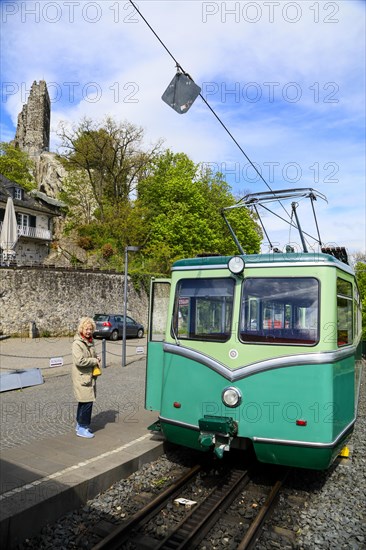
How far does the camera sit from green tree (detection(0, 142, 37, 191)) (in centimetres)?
6225

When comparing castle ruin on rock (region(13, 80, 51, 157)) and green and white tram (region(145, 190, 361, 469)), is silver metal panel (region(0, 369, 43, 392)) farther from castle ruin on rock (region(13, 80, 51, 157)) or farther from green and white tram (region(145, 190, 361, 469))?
castle ruin on rock (region(13, 80, 51, 157))

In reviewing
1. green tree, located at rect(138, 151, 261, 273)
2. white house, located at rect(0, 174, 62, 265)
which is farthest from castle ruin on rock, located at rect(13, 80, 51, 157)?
green tree, located at rect(138, 151, 261, 273)

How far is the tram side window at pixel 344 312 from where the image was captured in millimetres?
6137

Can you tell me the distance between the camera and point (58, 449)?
21.7 feet

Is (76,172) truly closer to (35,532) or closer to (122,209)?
(122,209)

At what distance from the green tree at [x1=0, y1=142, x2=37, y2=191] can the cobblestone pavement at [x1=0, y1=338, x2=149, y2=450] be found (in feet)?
162

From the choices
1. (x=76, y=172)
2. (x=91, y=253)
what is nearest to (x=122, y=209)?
(x=91, y=253)

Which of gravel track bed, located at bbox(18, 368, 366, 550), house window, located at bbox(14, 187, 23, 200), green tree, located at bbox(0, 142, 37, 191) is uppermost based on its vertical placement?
green tree, located at bbox(0, 142, 37, 191)

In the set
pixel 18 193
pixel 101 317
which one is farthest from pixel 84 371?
pixel 18 193

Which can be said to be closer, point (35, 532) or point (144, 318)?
point (35, 532)

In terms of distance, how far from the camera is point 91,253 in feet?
139

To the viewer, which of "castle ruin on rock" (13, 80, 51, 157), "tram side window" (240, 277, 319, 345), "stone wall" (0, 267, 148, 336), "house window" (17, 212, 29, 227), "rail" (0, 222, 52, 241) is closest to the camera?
"tram side window" (240, 277, 319, 345)

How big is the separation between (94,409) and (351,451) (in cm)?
480

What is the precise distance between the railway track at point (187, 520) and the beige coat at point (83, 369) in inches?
74.4
